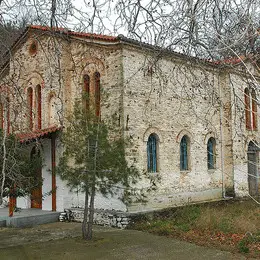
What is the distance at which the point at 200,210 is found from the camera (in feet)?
47.2

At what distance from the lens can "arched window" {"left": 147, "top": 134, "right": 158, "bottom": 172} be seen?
1428 cm

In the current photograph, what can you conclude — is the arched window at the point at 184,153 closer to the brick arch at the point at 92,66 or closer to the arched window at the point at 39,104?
the brick arch at the point at 92,66

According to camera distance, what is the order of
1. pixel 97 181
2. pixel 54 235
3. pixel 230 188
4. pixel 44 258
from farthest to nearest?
pixel 230 188
pixel 54 235
pixel 97 181
pixel 44 258

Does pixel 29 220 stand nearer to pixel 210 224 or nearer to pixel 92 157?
pixel 92 157

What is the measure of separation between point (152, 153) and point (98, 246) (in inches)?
185

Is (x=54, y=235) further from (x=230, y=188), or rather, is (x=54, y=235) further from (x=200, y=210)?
(x=230, y=188)

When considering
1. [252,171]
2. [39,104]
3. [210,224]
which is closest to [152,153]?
[210,224]

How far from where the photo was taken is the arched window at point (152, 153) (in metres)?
14.3

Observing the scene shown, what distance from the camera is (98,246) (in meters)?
10.7

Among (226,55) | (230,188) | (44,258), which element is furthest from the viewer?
(230,188)

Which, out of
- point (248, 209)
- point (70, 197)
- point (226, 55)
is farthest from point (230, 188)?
point (226, 55)

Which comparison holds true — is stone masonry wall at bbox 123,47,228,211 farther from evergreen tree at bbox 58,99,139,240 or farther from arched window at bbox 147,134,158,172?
evergreen tree at bbox 58,99,139,240

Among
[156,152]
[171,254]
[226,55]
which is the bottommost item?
[171,254]

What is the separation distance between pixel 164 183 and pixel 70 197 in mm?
3479
